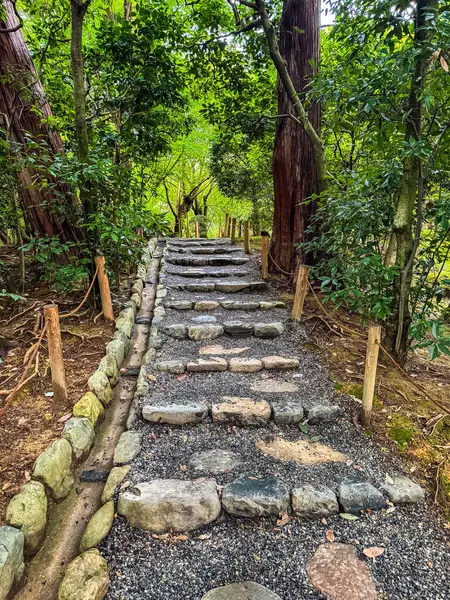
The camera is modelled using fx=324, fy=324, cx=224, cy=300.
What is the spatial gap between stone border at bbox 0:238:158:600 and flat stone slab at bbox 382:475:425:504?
203 cm

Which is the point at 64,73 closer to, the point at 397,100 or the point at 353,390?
the point at 397,100

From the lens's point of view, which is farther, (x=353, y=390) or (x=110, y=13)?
(x=110, y=13)

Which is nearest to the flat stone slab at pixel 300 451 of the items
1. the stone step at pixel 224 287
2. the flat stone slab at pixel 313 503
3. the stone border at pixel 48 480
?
the flat stone slab at pixel 313 503

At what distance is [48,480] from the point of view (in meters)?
1.93

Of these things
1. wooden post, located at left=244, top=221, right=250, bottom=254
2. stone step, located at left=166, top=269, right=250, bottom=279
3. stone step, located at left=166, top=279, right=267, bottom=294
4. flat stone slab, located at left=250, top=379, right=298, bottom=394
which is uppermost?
wooden post, located at left=244, top=221, right=250, bottom=254

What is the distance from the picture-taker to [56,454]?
2053mm

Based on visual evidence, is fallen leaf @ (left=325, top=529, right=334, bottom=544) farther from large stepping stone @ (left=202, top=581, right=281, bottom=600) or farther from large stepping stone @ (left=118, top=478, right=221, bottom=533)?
large stepping stone @ (left=118, top=478, right=221, bottom=533)

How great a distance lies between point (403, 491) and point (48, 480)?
7.15ft

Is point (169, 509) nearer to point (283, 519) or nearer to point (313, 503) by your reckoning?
point (283, 519)

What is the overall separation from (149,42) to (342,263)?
411 cm

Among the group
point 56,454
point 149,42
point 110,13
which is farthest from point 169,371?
point 110,13

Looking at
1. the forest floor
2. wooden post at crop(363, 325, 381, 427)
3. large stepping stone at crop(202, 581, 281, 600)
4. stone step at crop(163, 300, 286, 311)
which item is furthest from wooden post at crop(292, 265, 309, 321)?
large stepping stone at crop(202, 581, 281, 600)

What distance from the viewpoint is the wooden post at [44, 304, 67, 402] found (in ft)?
8.02

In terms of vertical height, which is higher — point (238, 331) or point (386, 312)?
point (386, 312)
